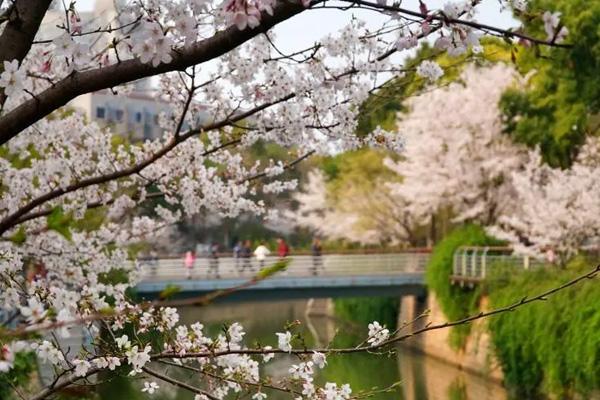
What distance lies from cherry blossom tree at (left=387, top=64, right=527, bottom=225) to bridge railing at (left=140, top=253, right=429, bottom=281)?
1.87 m

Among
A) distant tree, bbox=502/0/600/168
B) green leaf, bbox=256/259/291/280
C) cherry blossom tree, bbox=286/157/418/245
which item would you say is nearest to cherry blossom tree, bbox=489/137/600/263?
distant tree, bbox=502/0/600/168

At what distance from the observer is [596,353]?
1185cm

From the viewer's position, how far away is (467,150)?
22.7m

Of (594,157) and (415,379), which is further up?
(594,157)

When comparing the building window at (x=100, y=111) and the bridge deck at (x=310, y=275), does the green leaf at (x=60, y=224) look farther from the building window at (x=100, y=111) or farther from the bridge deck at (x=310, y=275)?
the building window at (x=100, y=111)

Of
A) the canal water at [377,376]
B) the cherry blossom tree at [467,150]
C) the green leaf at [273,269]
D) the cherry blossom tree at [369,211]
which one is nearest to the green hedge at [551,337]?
the canal water at [377,376]

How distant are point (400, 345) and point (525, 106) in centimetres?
802

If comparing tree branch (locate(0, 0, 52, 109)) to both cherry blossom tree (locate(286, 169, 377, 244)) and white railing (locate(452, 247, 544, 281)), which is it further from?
cherry blossom tree (locate(286, 169, 377, 244))

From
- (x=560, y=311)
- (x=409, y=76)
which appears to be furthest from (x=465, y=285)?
(x=409, y=76)

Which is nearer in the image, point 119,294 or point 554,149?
point 119,294

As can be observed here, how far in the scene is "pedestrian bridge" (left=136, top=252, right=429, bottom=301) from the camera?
66.9 feet

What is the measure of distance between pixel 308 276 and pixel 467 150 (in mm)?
5364

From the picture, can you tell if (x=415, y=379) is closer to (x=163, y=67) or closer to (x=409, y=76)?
(x=409, y=76)

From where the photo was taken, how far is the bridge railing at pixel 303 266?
2119 centimetres
